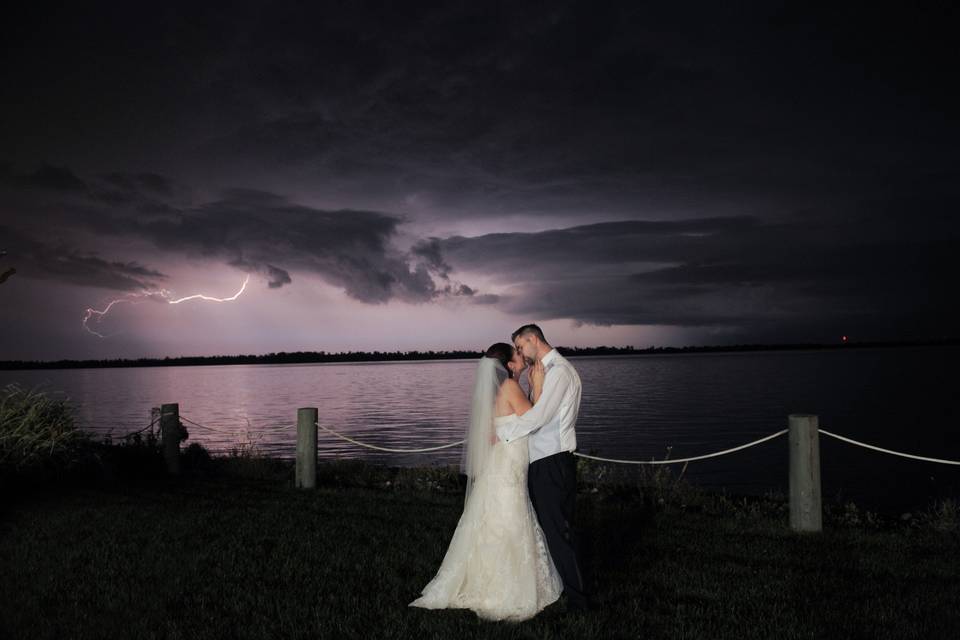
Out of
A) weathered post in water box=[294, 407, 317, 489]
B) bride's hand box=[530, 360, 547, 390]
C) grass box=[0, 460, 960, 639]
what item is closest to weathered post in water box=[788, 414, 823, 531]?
grass box=[0, 460, 960, 639]

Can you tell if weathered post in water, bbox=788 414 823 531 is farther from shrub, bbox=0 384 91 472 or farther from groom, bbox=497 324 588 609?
shrub, bbox=0 384 91 472

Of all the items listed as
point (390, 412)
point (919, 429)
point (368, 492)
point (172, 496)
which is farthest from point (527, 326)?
point (390, 412)

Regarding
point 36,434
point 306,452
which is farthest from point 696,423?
point 36,434

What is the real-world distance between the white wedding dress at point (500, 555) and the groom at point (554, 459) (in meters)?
0.22

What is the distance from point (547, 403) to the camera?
19.5 ft

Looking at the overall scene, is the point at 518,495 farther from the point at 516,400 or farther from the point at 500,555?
the point at 516,400

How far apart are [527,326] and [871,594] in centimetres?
414

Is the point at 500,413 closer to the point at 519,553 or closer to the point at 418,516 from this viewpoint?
the point at 519,553

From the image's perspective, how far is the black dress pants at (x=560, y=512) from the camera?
6066 mm

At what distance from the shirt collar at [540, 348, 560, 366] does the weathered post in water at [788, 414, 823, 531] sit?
Result: 185 inches

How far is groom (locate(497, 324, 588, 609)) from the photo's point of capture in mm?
6035

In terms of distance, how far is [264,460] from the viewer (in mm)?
17062

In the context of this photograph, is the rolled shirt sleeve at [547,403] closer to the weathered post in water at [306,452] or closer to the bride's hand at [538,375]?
the bride's hand at [538,375]

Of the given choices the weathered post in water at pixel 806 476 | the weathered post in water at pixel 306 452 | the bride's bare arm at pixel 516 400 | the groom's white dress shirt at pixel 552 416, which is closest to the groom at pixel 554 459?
the groom's white dress shirt at pixel 552 416
